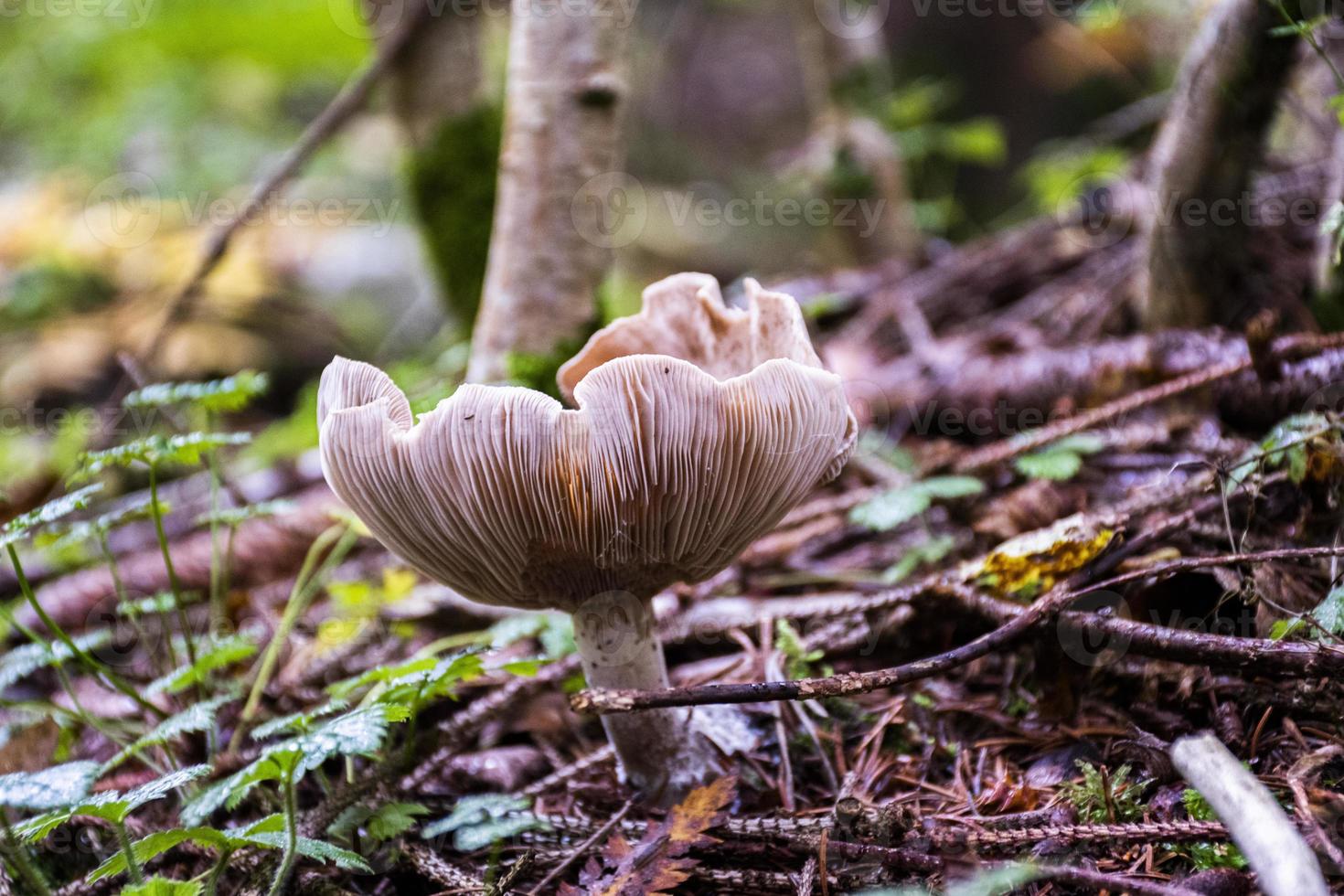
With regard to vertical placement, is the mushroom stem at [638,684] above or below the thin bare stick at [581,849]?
above

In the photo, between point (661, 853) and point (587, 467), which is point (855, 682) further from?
point (587, 467)

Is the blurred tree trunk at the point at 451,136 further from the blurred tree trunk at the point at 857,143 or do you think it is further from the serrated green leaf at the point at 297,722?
the serrated green leaf at the point at 297,722

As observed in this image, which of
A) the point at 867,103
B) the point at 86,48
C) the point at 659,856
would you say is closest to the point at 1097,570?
the point at 659,856

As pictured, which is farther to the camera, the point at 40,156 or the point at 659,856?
the point at 40,156

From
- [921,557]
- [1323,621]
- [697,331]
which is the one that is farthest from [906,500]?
[1323,621]

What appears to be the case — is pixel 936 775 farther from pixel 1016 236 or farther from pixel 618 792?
pixel 1016 236

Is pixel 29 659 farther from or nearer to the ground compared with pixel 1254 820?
farther from the ground

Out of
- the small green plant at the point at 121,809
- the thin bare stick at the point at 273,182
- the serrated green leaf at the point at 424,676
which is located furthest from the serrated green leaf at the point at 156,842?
the thin bare stick at the point at 273,182
